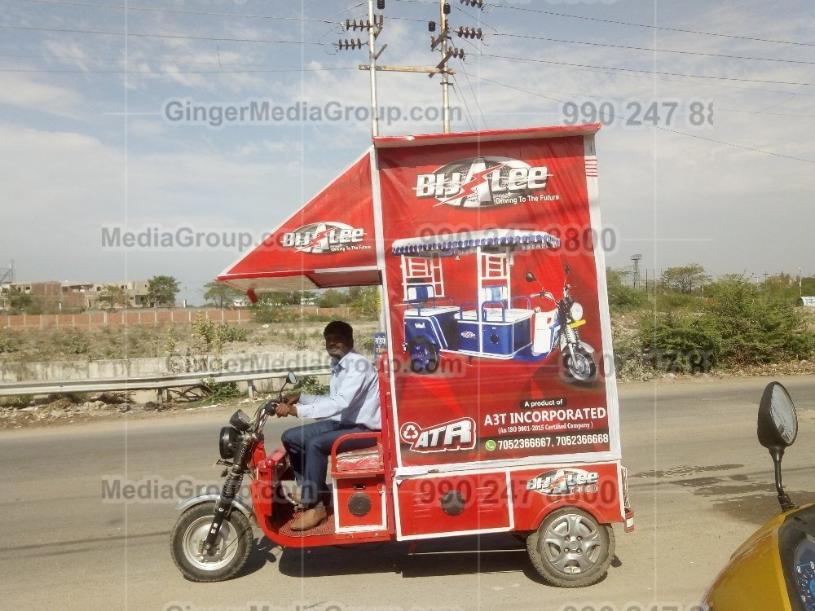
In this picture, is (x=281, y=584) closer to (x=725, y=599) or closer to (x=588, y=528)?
(x=588, y=528)

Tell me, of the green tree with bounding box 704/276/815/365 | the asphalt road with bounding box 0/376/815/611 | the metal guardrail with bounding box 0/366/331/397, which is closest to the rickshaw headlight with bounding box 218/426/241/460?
the asphalt road with bounding box 0/376/815/611

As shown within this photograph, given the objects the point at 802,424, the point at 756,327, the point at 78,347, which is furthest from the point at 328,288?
the point at 78,347

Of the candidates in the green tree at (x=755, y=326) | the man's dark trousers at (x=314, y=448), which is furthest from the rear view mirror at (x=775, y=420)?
the green tree at (x=755, y=326)

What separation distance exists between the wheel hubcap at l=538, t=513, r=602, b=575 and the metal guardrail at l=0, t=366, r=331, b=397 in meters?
9.51

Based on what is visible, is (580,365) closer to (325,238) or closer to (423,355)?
(423,355)

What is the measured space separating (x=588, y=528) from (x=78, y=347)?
28696 millimetres

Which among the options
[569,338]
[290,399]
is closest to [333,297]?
[290,399]

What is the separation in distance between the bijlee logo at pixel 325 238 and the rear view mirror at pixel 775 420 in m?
2.72

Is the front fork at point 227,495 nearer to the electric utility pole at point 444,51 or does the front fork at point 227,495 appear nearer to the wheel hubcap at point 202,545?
the wheel hubcap at point 202,545

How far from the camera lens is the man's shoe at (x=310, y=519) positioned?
203 inches

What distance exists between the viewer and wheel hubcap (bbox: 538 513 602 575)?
16.2 ft

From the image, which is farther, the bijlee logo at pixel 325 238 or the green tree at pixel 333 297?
the green tree at pixel 333 297

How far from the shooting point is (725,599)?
240cm

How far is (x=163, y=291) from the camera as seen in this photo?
52.2 m
